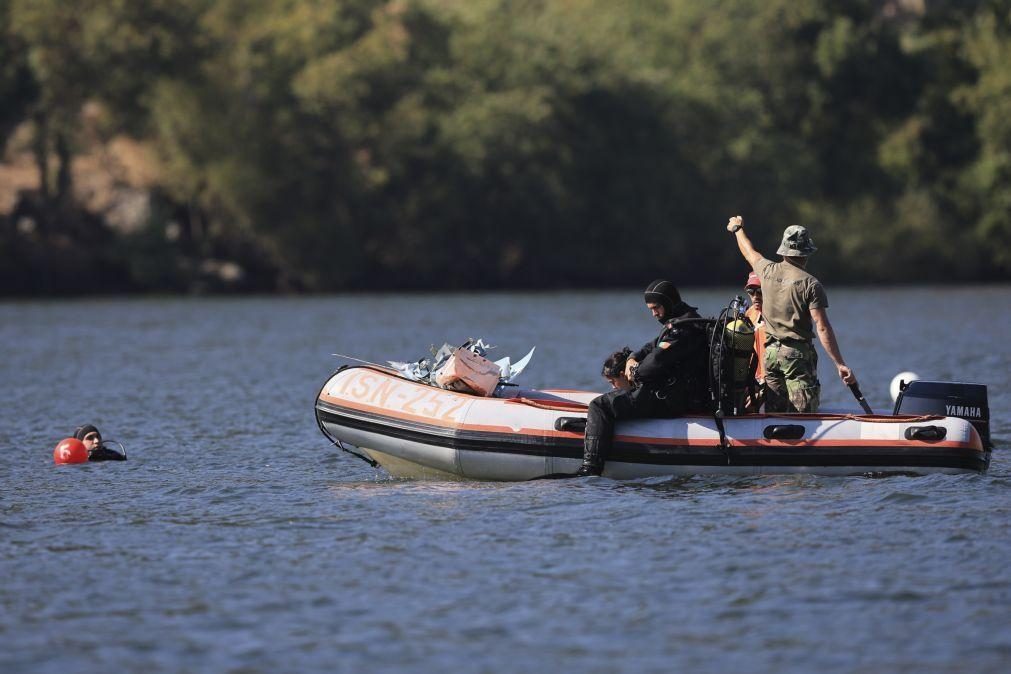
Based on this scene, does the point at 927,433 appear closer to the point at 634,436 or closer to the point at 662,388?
the point at 662,388

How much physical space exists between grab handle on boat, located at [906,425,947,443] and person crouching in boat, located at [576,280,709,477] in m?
1.46

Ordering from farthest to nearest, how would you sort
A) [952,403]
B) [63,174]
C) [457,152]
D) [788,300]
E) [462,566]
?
[457,152], [63,174], [952,403], [788,300], [462,566]

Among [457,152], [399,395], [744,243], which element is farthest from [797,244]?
[457,152]

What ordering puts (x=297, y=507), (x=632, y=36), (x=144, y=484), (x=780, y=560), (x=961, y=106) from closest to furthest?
(x=780, y=560) → (x=297, y=507) → (x=144, y=484) → (x=961, y=106) → (x=632, y=36)

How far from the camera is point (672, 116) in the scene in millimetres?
54062

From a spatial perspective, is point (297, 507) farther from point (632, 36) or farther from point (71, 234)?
point (632, 36)

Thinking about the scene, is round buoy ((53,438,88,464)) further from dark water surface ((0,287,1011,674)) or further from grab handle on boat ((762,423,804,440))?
grab handle on boat ((762,423,804,440))

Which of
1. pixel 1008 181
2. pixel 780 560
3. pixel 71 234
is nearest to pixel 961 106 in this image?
pixel 1008 181

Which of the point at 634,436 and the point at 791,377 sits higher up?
the point at 791,377

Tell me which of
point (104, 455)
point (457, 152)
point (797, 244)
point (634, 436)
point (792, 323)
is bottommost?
point (104, 455)

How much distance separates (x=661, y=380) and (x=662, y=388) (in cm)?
7

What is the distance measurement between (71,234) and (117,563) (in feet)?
136

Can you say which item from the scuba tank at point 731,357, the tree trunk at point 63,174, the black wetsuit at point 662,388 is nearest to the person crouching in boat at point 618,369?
the black wetsuit at point 662,388

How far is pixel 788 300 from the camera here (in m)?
11.3
